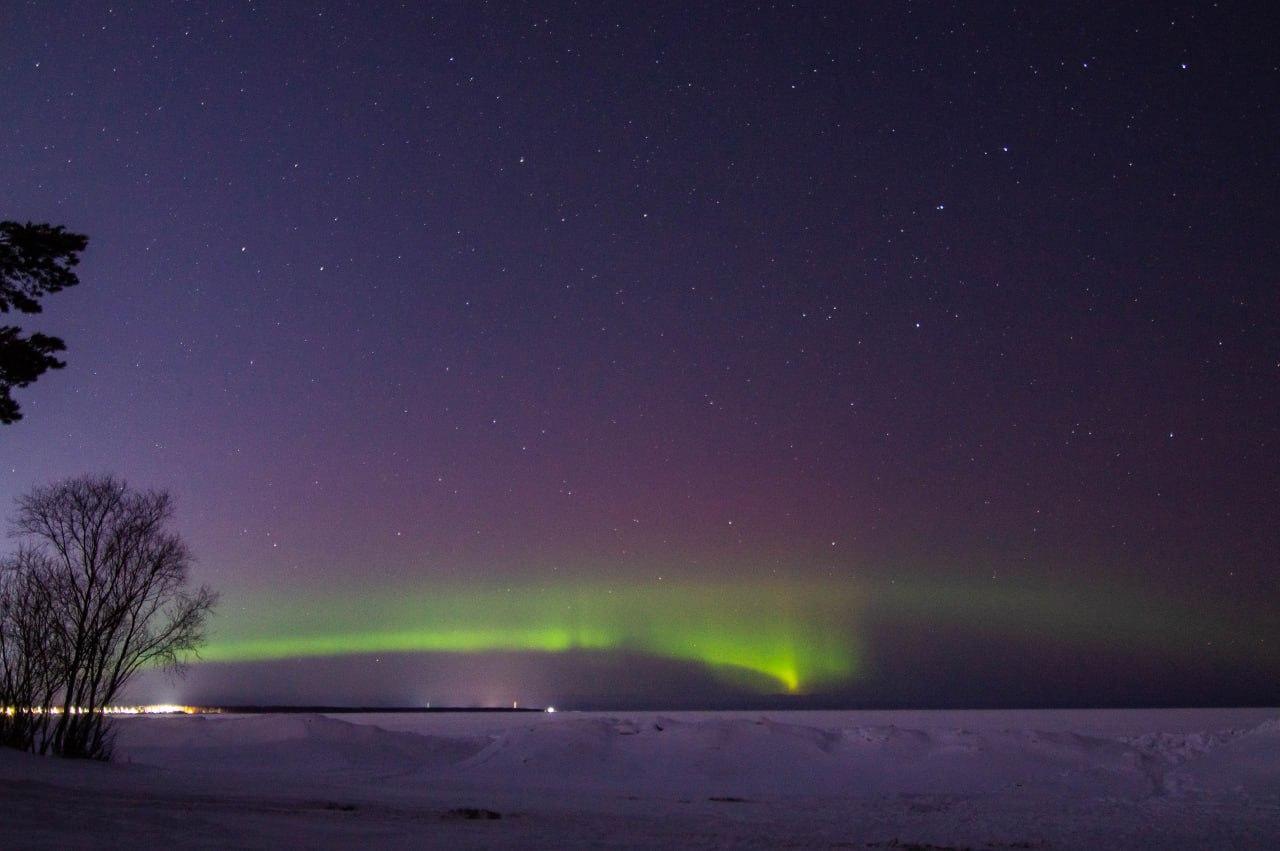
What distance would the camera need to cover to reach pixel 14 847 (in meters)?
9.26

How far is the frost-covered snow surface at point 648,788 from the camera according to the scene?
13.3 metres

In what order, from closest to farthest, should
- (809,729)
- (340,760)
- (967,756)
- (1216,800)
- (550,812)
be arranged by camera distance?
1. (550,812)
2. (1216,800)
3. (967,756)
4. (340,760)
5. (809,729)

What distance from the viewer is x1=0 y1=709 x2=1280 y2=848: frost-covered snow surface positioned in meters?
13.3

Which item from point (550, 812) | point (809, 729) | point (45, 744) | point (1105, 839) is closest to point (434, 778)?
point (45, 744)

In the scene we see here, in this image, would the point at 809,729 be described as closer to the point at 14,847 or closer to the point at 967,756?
the point at 967,756

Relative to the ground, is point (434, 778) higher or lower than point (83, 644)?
lower

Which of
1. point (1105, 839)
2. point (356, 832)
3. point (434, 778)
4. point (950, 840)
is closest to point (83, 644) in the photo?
point (434, 778)

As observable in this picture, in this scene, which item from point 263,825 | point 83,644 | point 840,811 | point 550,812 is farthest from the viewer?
point 83,644

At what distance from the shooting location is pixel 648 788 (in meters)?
28.4

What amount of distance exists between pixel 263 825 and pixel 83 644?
19706 millimetres

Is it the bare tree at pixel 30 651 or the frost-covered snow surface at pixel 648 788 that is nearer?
the frost-covered snow surface at pixel 648 788

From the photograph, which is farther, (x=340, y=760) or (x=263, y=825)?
(x=340, y=760)

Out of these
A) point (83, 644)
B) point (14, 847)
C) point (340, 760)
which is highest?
point (83, 644)

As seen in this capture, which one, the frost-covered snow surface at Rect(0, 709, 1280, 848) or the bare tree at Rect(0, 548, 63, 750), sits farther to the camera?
the bare tree at Rect(0, 548, 63, 750)
